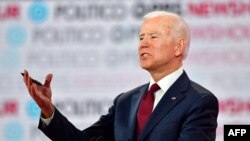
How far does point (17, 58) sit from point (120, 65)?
698mm

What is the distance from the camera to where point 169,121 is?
1.89m

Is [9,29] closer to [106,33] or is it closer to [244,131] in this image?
[106,33]

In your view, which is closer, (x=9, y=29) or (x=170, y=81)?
(x=170, y=81)

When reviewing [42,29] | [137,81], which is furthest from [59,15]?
[137,81]

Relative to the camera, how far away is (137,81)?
3707mm

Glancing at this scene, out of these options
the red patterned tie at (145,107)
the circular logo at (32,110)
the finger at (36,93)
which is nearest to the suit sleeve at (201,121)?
the red patterned tie at (145,107)

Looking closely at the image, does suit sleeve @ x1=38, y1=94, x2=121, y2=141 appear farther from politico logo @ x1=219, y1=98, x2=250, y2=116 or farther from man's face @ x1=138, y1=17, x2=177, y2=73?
politico logo @ x1=219, y1=98, x2=250, y2=116

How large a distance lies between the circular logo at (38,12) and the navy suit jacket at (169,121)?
187 cm

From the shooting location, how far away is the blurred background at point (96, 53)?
11.9 feet

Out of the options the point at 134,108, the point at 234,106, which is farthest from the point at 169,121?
the point at 234,106

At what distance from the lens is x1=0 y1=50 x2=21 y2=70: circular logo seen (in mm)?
3818

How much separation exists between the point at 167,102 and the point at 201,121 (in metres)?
0.14

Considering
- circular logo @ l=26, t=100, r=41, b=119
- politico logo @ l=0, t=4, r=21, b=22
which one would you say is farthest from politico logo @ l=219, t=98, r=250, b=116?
politico logo @ l=0, t=4, r=21, b=22

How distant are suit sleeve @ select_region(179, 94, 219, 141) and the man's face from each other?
22 cm
